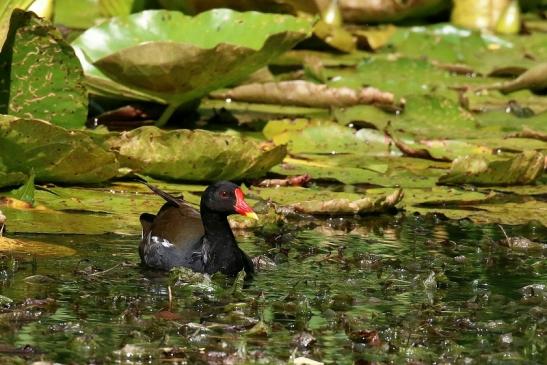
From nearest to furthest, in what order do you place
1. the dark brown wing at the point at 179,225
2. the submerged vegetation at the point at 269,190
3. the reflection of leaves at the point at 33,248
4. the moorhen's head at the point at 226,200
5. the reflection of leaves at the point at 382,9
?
the submerged vegetation at the point at 269,190 → the reflection of leaves at the point at 33,248 → the moorhen's head at the point at 226,200 → the dark brown wing at the point at 179,225 → the reflection of leaves at the point at 382,9

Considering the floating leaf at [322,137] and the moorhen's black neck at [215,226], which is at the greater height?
the moorhen's black neck at [215,226]

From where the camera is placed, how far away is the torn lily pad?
686 cm

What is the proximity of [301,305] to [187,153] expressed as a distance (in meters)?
1.97

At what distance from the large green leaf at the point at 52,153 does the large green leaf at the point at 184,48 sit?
0.89 m

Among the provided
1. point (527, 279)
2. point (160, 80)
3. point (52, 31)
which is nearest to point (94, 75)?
point (160, 80)

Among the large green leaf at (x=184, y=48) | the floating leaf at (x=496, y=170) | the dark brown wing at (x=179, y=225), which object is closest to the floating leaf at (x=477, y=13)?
the large green leaf at (x=184, y=48)

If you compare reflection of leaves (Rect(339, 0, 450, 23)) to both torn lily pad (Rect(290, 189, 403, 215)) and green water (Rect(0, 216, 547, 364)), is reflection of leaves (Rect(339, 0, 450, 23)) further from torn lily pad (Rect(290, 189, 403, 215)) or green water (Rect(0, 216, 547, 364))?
green water (Rect(0, 216, 547, 364))

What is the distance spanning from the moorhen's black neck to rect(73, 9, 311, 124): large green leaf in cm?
158

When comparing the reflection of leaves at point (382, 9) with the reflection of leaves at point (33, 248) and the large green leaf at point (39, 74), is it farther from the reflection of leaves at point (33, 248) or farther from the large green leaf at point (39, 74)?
the reflection of leaves at point (33, 248)

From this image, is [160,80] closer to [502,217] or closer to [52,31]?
[52,31]

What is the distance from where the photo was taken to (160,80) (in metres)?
7.59

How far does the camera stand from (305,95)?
8.91 metres

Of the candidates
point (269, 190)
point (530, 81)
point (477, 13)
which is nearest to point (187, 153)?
point (269, 190)

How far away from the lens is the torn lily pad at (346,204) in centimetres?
686
